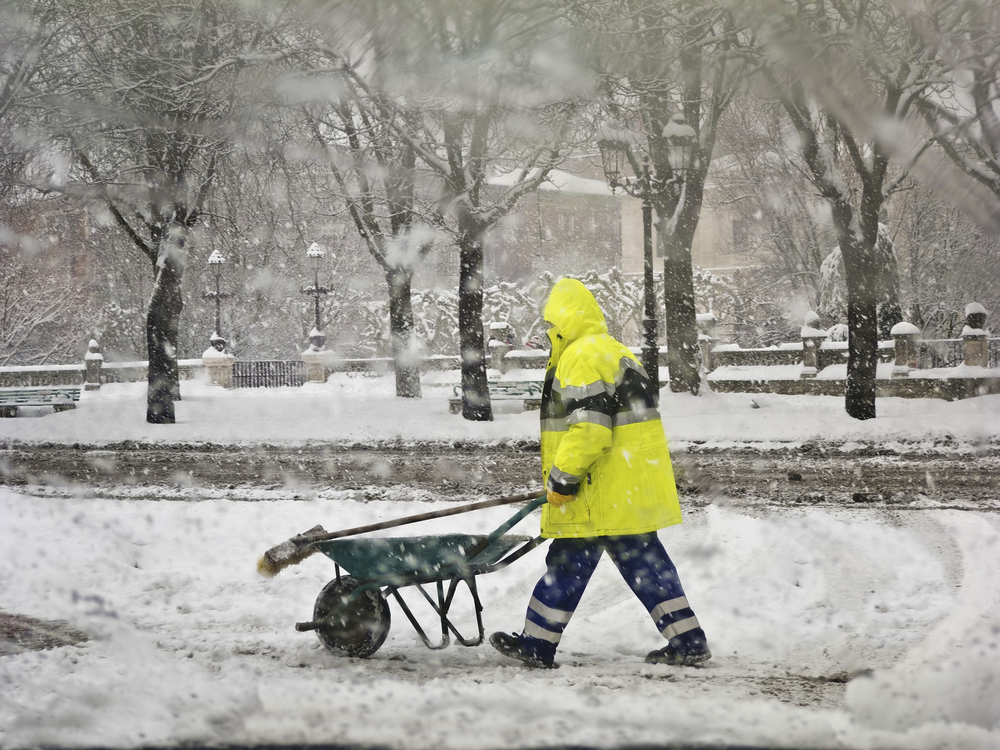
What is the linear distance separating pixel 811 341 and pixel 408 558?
2229cm

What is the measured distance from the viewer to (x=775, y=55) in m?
12.5

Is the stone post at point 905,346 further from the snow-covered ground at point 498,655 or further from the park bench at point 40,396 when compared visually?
the park bench at point 40,396

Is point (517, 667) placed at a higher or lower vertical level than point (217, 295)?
lower

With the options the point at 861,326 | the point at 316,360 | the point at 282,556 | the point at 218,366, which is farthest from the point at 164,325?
the point at 282,556

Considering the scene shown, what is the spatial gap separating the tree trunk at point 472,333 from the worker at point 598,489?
11995 mm

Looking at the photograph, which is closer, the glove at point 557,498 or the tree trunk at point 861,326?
the glove at point 557,498

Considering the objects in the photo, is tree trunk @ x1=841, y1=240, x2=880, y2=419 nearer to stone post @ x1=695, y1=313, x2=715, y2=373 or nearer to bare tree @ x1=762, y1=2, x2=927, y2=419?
bare tree @ x1=762, y1=2, x2=927, y2=419

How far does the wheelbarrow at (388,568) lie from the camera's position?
4.11 metres

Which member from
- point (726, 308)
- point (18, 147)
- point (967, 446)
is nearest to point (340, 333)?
point (726, 308)

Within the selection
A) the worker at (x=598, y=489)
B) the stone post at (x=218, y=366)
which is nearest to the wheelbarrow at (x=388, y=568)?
the worker at (x=598, y=489)

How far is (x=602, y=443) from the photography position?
151 inches

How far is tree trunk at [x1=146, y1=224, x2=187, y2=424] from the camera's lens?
16938 mm

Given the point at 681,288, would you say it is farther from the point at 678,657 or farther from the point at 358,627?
the point at 358,627

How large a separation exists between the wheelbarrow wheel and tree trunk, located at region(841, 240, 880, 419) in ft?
40.4
